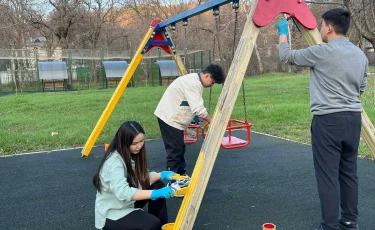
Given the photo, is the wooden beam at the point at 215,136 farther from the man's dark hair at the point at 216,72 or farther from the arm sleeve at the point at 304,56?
the man's dark hair at the point at 216,72

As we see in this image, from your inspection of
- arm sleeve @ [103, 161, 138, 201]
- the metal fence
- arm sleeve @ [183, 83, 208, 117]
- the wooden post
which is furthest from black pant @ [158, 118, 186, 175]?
the metal fence

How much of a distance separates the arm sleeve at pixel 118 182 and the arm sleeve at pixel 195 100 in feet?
4.61

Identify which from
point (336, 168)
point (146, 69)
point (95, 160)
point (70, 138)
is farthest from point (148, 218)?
point (146, 69)

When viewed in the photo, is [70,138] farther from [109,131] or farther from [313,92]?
[313,92]

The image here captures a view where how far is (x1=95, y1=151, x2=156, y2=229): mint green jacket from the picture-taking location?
8.10 feet

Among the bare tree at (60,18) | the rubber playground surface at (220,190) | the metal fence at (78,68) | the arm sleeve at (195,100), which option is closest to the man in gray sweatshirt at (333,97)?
the rubber playground surface at (220,190)

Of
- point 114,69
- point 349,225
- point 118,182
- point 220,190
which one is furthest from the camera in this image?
point 114,69

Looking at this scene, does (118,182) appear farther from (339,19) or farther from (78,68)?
(78,68)

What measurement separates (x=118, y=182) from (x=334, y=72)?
1.69 metres

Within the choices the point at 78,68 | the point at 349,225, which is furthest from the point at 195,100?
the point at 78,68

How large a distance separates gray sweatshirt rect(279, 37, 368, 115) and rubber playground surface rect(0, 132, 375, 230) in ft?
3.91

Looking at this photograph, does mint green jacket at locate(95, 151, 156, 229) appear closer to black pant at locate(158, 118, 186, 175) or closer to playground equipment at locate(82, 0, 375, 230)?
playground equipment at locate(82, 0, 375, 230)

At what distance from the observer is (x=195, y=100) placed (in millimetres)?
3840

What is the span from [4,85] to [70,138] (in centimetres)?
1495
